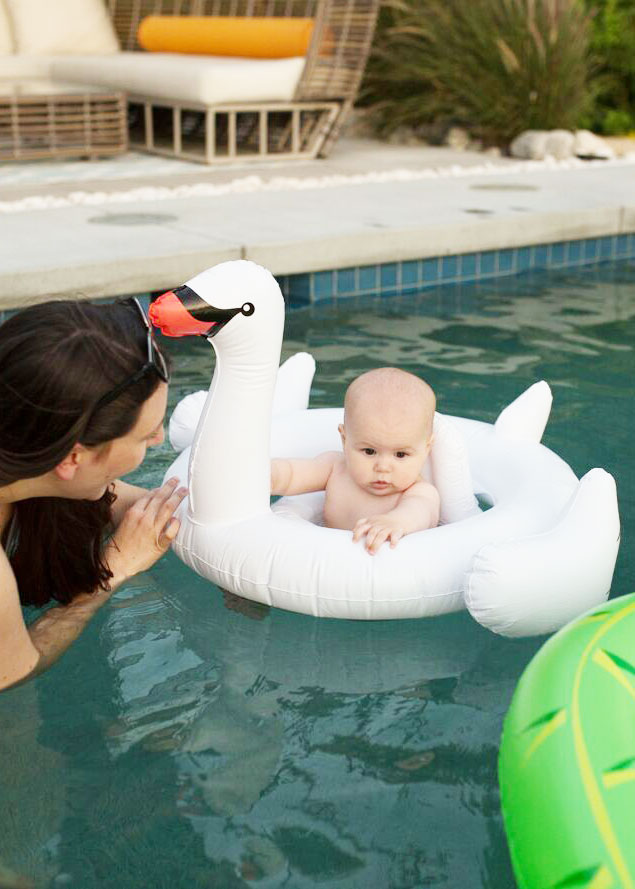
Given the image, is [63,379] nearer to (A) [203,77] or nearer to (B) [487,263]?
(B) [487,263]

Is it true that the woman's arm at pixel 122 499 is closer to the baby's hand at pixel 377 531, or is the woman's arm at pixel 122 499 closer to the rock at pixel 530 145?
the baby's hand at pixel 377 531

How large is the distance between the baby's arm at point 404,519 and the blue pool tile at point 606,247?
14.1 ft

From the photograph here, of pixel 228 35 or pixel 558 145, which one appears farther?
pixel 558 145

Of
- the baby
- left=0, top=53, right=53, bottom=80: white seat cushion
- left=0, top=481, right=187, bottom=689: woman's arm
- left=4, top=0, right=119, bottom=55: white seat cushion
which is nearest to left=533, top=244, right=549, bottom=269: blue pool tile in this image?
the baby

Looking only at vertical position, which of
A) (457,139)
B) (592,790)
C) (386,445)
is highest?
(592,790)

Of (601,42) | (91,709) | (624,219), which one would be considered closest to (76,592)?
(91,709)

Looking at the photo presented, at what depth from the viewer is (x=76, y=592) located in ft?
8.79

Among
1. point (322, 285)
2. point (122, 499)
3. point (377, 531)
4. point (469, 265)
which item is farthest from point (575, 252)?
point (122, 499)

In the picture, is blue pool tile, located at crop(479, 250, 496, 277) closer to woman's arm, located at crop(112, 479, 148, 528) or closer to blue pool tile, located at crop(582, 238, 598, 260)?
blue pool tile, located at crop(582, 238, 598, 260)

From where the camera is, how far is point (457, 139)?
1037cm

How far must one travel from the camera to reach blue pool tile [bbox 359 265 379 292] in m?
6.10

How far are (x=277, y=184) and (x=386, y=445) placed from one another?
5.16m

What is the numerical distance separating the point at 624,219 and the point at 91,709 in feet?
17.4

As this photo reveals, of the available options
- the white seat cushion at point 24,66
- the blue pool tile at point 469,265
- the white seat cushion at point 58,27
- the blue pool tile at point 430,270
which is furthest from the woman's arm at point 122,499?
the white seat cushion at point 58,27
